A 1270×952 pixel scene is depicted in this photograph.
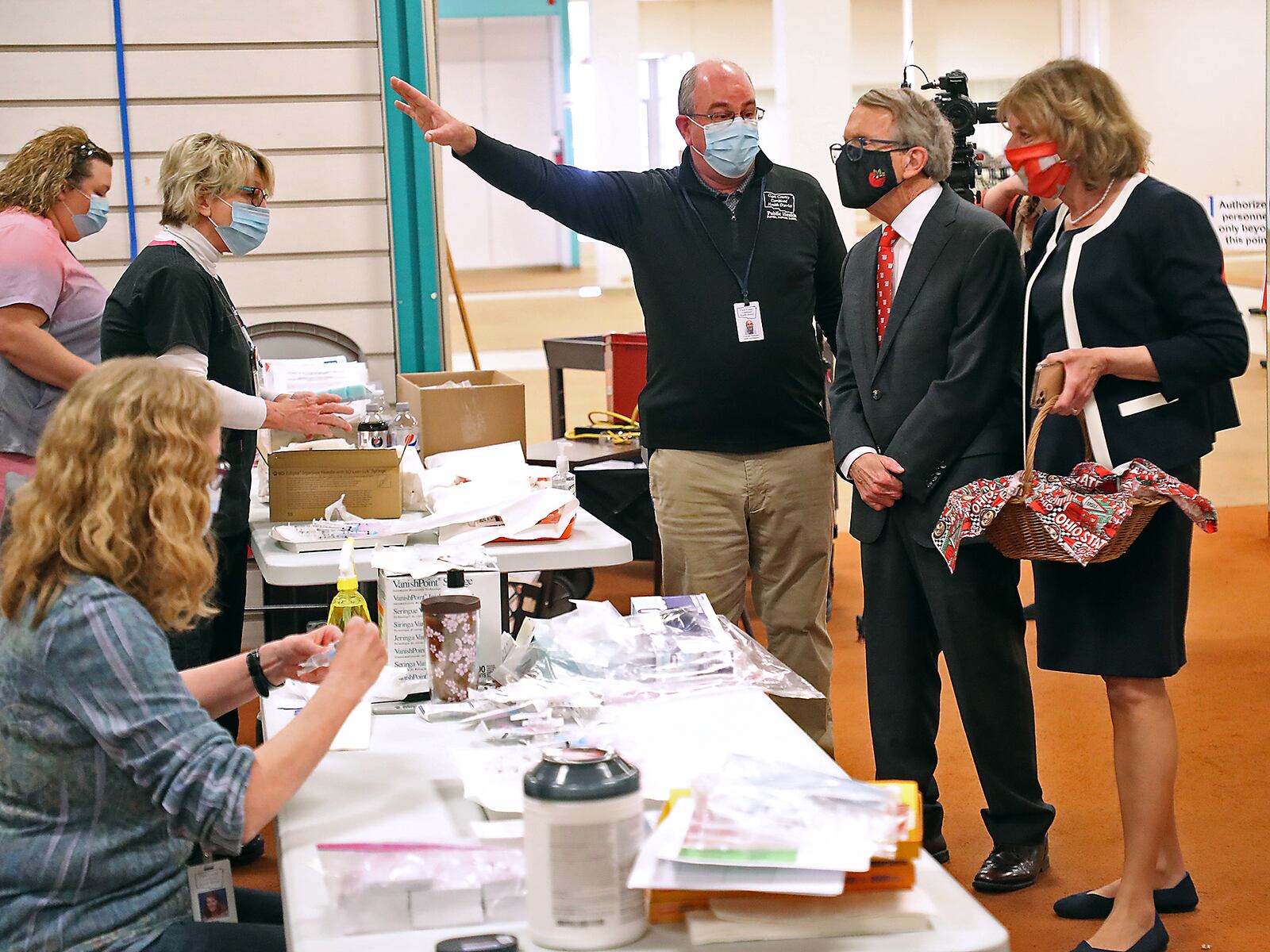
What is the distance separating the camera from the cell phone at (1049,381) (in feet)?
7.45

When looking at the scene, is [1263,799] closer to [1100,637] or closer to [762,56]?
Result: [1100,637]

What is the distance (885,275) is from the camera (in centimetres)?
277

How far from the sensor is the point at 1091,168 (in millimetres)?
2324

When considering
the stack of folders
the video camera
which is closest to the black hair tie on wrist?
the stack of folders

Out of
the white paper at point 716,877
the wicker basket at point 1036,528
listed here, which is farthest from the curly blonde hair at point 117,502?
the wicker basket at point 1036,528

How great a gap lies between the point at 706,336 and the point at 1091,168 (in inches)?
39.3

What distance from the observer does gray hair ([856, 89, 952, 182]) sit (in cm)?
269

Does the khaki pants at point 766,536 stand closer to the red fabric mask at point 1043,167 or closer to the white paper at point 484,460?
the white paper at point 484,460

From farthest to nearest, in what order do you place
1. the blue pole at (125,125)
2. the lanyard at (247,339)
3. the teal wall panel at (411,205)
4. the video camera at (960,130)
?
the teal wall panel at (411,205) → the blue pole at (125,125) → the video camera at (960,130) → the lanyard at (247,339)

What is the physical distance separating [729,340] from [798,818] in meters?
1.96

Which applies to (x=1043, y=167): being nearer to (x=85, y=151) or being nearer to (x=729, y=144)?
(x=729, y=144)

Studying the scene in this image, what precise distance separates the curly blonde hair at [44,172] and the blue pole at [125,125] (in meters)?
1.08

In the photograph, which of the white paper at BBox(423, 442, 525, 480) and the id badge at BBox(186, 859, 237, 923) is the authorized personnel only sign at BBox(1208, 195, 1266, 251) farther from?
the id badge at BBox(186, 859, 237, 923)

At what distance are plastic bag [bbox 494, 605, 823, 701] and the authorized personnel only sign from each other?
17.5 ft
